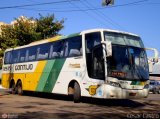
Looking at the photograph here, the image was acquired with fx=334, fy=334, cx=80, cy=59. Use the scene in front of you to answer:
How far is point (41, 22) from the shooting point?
4284 centimetres

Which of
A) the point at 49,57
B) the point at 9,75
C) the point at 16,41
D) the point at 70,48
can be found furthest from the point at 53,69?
the point at 16,41

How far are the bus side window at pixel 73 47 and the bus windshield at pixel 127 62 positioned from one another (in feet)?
5.90

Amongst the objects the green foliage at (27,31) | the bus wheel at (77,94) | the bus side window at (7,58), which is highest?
the green foliage at (27,31)

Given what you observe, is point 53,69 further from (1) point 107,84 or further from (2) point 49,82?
(1) point 107,84

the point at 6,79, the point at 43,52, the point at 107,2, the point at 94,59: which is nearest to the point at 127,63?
the point at 94,59

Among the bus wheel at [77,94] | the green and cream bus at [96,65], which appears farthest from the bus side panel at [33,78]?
the bus wheel at [77,94]

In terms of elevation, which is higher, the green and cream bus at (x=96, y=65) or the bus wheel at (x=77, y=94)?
the green and cream bus at (x=96, y=65)

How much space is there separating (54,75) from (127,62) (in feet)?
17.0

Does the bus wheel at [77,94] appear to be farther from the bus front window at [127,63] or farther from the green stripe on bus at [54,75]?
the bus front window at [127,63]

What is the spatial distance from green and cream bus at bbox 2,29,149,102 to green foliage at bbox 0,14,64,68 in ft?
72.6

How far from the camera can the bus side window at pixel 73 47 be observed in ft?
56.2

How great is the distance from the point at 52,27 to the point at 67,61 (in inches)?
1000

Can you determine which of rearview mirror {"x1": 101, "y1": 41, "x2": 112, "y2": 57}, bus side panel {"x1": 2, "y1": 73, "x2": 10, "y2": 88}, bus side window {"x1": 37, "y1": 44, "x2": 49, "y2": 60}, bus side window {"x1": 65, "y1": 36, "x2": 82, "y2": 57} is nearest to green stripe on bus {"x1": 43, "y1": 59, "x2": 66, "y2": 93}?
bus side window {"x1": 65, "y1": 36, "x2": 82, "y2": 57}

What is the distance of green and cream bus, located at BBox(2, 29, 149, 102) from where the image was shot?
15.5m
